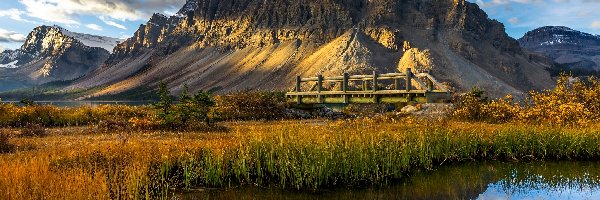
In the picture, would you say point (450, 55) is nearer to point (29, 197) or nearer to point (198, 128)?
point (198, 128)

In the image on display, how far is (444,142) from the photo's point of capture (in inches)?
585

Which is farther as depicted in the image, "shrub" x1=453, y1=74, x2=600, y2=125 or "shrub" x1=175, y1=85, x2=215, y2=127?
"shrub" x1=175, y1=85, x2=215, y2=127

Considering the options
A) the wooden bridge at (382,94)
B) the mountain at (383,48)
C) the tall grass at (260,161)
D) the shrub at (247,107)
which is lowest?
the tall grass at (260,161)

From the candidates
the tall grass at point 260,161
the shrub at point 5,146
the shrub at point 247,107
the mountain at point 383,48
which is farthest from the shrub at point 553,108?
the mountain at point 383,48

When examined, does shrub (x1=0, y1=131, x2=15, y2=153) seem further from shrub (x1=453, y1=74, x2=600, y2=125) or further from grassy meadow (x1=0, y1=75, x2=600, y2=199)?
shrub (x1=453, y1=74, x2=600, y2=125)

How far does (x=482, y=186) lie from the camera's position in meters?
11.9

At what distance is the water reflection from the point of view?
10.4 meters

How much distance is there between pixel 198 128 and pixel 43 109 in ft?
34.9

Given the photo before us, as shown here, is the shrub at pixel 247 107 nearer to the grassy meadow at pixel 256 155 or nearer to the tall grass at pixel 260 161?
the grassy meadow at pixel 256 155

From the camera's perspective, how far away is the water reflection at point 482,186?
10392 mm

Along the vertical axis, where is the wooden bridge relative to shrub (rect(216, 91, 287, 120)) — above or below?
above

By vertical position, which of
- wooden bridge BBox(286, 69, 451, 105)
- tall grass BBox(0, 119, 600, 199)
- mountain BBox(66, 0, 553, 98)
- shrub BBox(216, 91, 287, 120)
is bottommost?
tall grass BBox(0, 119, 600, 199)

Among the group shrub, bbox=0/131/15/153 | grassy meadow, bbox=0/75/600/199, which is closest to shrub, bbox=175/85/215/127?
grassy meadow, bbox=0/75/600/199

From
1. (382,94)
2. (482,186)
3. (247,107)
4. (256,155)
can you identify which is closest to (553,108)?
(482,186)
